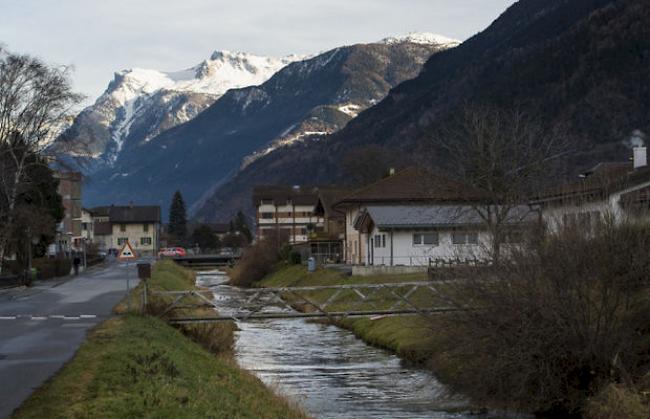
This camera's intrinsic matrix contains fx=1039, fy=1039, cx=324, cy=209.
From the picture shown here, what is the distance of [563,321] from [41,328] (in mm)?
16557

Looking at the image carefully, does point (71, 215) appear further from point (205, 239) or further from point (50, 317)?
point (50, 317)

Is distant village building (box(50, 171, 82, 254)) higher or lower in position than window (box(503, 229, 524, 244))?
higher

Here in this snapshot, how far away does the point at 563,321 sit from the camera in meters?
21.5

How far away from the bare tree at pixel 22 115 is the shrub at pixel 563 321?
42069mm

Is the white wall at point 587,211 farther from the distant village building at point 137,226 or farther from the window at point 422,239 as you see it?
the distant village building at point 137,226

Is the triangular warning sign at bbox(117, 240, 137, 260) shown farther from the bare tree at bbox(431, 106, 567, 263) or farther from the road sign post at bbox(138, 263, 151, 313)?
the bare tree at bbox(431, 106, 567, 263)

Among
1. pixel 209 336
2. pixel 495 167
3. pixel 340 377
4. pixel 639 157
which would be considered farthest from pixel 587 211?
pixel 639 157

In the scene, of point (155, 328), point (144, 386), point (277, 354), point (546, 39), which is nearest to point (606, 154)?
point (546, 39)

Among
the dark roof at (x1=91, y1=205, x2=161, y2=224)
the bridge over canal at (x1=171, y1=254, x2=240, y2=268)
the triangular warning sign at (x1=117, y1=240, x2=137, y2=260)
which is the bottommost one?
the bridge over canal at (x1=171, y1=254, x2=240, y2=268)

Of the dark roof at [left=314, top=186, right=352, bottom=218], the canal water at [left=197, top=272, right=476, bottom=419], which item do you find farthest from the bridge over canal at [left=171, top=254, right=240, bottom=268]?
the canal water at [left=197, top=272, right=476, bottom=419]

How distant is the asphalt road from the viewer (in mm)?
19172

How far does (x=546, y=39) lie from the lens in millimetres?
198250

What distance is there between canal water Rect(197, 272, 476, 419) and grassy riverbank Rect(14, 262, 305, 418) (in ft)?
6.47

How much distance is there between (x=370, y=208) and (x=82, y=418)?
180ft
